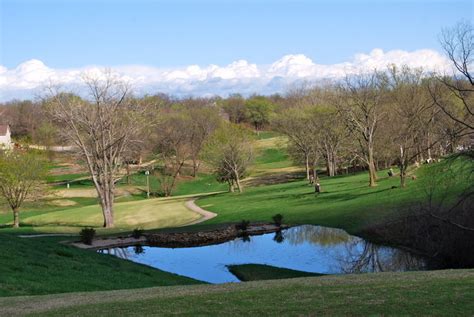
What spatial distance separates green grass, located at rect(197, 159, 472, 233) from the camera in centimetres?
3922

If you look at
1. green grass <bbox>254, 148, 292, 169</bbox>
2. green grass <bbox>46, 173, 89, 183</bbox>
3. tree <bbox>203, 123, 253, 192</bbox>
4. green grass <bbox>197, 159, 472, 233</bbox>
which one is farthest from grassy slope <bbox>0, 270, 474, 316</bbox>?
green grass <bbox>254, 148, 292, 169</bbox>

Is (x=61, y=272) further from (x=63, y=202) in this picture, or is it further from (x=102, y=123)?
(x=63, y=202)

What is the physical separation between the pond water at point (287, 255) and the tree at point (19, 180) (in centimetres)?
→ 2278

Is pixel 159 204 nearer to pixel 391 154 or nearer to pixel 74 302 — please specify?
pixel 391 154

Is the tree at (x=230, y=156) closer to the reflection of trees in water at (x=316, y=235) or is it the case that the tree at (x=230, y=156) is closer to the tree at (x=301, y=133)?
the tree at (x=301, y=133)

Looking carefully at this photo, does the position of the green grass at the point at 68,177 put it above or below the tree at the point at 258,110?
below

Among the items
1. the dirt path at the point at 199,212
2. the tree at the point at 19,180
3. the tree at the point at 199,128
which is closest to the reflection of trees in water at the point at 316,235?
the dirt path at the point at 199,212

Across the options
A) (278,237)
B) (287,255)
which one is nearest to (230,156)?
(278,237)

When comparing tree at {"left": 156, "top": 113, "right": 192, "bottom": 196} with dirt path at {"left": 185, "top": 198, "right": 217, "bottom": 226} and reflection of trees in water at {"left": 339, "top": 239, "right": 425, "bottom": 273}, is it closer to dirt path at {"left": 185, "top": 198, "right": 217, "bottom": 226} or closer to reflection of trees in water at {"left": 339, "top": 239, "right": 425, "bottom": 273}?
dirt path at {"left": 185, "top": 198, "right": 217, "bottom": 226}

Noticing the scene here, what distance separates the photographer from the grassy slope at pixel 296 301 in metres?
10.4

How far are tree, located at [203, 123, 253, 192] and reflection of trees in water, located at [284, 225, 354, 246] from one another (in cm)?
2857

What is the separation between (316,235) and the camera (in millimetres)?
39875

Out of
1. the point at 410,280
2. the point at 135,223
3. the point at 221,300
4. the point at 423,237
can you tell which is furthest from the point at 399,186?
the point at 221,300

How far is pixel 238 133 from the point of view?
76.7 metres
